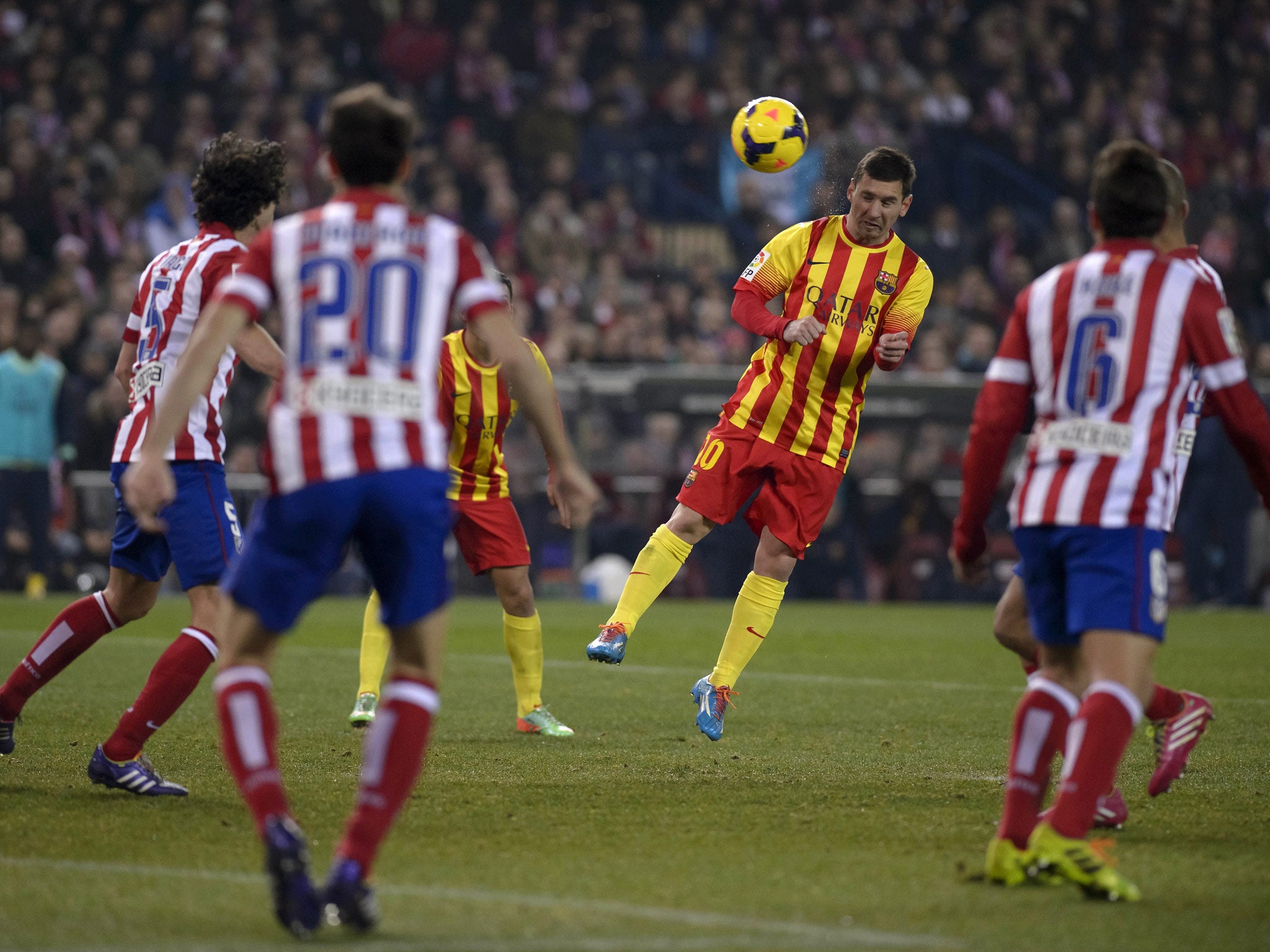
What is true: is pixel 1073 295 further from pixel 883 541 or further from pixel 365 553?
pixel 883 541

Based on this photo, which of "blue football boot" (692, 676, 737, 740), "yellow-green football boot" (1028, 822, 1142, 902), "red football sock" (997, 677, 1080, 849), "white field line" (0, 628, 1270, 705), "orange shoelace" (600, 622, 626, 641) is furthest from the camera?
"white field line" (0, 628, 1270, 705)

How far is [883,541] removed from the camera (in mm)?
15961

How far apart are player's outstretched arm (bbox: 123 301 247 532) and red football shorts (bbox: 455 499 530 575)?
3.62 m

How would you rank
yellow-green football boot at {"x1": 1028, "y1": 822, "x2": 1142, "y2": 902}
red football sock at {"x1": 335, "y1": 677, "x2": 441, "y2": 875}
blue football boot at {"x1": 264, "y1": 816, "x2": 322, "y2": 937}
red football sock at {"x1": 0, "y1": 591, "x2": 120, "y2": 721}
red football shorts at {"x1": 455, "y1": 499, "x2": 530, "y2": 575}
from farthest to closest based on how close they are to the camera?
red football shorts at {"x1": 455, "y1": 499, "x2": 530, "y2": 575}, red football sock at {"x1": 0, "y1": 591, "x2": 120, "y2": 721}, yellow-green football boot at {"x1": 1028, "y1": 822, "x2": 1142, "y2": 902}, red football sock at {"x1": 335, "y1": 677, "x2": 441, "y2": 875}, blue football boot at {"x1": 264, "y1": 816, "x2": 322, "y2": 937}

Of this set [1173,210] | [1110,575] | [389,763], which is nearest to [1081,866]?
[1110,575]

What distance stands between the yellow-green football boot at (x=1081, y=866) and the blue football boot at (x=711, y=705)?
9.01 ft

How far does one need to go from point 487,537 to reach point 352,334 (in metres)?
3.69

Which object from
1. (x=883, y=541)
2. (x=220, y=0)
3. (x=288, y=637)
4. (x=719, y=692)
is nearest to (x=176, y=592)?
(x=288, y=637)

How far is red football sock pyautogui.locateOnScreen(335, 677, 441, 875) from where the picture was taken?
3.66 m

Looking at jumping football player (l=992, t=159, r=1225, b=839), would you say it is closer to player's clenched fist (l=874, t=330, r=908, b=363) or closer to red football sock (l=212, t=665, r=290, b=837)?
player's clenched fist (l=874, t=330, r=908, b=363)

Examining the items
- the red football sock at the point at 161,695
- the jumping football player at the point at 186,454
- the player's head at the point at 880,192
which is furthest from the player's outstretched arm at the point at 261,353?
the player's head at the point at 880,192

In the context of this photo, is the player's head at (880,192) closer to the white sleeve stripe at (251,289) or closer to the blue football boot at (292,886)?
the white sleeve stripe at (251,289)

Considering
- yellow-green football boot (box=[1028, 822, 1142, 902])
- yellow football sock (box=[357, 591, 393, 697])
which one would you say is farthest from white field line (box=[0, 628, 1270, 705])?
yellow-green football boot (box=[1028, 822, 1142, 902])

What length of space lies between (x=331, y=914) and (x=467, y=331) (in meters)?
4.30
